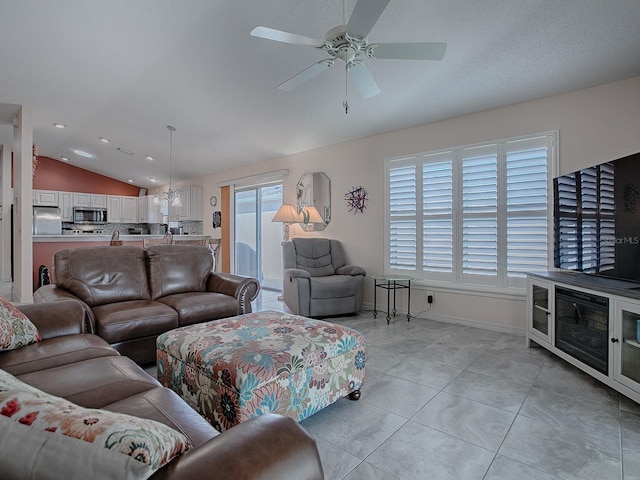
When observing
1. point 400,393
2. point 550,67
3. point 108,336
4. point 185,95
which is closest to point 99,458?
point 400,393

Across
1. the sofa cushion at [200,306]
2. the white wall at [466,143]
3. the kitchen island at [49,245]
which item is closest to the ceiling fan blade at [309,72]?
the white wall at [466,143]

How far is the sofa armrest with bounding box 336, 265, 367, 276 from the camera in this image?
4457mm

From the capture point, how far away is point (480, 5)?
92.9 inches

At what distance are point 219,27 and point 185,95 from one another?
59.4 inches

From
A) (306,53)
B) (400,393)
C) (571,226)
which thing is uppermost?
(306,53)

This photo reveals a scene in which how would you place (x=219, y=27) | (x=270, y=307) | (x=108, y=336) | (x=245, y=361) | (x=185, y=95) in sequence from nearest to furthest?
(x=245, y=361) < (x=108, y=336) < (x=219, y=27) < (x=185, y=95) < (x=270, y=307)

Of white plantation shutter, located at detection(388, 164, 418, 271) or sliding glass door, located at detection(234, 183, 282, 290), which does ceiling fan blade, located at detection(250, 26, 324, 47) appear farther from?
sliding glass door, located at detection(234, 183, 282, 290)

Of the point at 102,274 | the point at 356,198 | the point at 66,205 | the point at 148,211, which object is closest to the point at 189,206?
the point at 148,211

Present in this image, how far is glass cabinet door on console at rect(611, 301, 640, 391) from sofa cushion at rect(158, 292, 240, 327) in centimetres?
283

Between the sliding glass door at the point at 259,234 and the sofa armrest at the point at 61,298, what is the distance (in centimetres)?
390

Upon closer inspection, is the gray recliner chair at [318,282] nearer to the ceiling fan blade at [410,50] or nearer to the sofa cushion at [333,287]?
the sofa cushion at [333,287]

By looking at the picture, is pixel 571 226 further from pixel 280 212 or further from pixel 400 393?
pixel 280 212

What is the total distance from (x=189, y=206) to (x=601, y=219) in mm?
7522

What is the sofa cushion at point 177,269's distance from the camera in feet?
10.5
